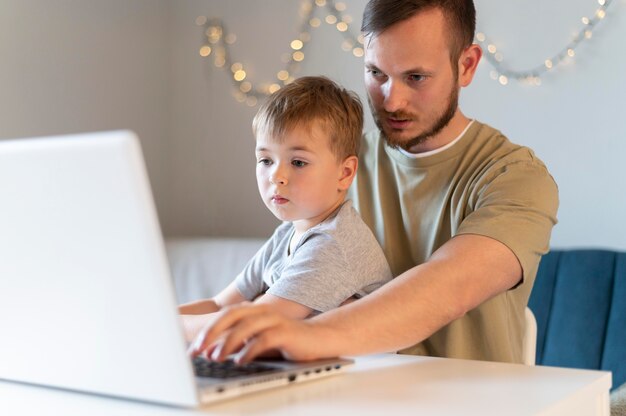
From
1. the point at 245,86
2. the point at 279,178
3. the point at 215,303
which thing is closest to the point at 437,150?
the point at 279,178

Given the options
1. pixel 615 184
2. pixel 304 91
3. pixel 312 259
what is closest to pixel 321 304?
pixel 312 259

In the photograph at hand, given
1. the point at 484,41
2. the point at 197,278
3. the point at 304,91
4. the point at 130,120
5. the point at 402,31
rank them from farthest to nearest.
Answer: the point at 130,120
the point at 197,278
the point at 484,41
the point at 402,31
the point at 304,91

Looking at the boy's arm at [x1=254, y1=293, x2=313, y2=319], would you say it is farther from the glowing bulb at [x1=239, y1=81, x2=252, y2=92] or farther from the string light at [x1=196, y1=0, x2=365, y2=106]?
the glowing bulb at [x1=239, y1=81, x2=252, y2=92]

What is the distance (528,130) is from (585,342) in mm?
629

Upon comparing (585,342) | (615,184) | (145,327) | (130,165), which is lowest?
(585,342)

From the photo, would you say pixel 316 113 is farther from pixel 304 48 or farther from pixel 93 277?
pixel 304 48

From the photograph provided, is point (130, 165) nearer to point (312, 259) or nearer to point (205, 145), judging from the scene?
point (312, 259)

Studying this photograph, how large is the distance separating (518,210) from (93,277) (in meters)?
0.82

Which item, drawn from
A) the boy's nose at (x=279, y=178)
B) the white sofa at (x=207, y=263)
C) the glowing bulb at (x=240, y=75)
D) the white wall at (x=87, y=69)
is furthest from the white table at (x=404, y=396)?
the glowing bulb at (x=240, y=75)

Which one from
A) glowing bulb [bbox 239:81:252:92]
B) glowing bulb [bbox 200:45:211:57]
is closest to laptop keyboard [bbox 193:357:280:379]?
glowing bulb [bbox 239:81:252:92]

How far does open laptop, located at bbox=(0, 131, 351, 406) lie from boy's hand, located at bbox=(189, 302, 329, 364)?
4cm

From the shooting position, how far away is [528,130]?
263cm

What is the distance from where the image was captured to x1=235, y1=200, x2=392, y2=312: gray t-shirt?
1.32 metres

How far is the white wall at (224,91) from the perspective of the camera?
8.30 feet
